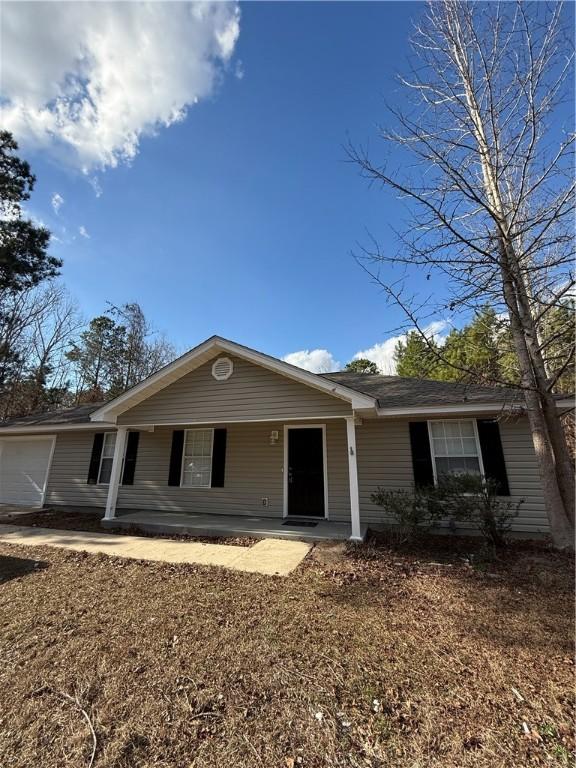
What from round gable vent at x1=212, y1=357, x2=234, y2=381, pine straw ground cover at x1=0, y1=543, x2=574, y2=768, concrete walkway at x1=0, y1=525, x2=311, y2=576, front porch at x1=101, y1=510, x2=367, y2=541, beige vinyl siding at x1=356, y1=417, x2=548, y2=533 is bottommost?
pine straw ground cover at x1=0, y1=543, x2=574, y2=768

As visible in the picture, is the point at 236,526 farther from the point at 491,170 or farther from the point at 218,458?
the point at 491,170

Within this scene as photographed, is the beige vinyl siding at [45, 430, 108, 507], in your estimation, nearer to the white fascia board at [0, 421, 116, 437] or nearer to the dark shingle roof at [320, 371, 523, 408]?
the white fascia board at [0, 421, 116, 437]

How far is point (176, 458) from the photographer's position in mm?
9094

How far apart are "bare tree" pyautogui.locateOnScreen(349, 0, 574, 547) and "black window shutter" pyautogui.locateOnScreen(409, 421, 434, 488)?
1.97 m

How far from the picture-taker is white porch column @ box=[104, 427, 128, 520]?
26.1ft

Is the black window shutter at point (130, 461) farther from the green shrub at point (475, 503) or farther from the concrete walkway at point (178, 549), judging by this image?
the green shrub at point (475, 503)

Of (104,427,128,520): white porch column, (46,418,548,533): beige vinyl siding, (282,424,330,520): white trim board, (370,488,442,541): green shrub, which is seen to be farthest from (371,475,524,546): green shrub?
(104,427,128,520): white porch column

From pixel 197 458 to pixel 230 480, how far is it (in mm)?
1199

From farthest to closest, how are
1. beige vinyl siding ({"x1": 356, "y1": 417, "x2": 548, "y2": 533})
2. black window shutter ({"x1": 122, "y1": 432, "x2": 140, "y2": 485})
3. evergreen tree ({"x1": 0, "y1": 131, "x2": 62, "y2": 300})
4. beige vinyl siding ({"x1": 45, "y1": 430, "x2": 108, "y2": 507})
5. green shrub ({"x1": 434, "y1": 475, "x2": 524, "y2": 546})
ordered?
evergreen tree ({"x1": 0, "y1": 131, "x2": 62, "y2": 300}) → beige vinyl siding ({"x1": 45, "y1": 430, "x2": 108, "y2": 507}) → black window shutter ({"x1": 122, "y1": 432, "x2": 140, "y2": 485}) → beige vinyl siding ({"x1": 356, "y1": 417, "x2": 548, "y2": 533}) → green shrub ({"x1": 434, "y1": 475, "x2": 524, "y2": 546})

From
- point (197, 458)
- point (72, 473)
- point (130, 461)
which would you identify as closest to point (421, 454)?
point (197, 458)

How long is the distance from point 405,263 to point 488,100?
10.8 ft

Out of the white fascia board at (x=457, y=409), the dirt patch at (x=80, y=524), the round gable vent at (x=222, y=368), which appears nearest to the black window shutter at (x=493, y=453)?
the white fascia board at (x=457, y=409)

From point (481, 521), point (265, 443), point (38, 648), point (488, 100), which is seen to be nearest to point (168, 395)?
point (265, 443)

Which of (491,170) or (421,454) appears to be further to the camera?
(421,454)
